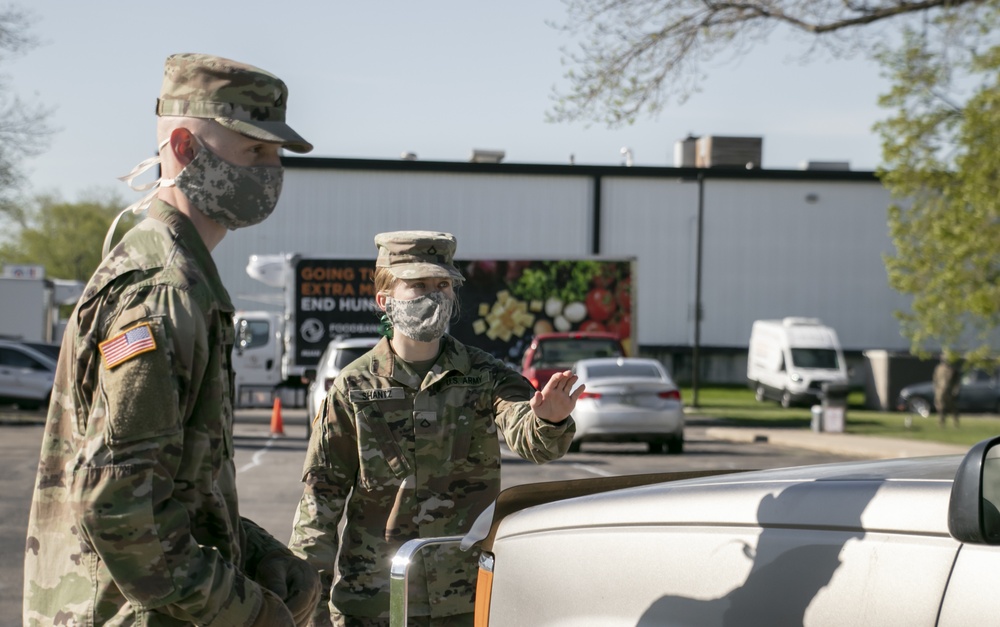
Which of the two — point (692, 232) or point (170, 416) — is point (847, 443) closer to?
point (170, 416)

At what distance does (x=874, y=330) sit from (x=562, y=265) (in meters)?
29.2

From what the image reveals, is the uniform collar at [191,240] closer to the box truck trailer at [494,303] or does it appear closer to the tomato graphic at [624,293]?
the box truck trailer at [494,303]

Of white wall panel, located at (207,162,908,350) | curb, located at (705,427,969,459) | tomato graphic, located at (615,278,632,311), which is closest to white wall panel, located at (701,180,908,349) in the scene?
white wall panel, located at (207,162,908,350)

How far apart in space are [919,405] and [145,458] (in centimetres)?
3774

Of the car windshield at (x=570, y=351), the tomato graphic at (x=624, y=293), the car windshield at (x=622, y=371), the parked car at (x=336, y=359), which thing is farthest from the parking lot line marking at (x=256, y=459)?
the tomato graphic at (x=624, y=293)

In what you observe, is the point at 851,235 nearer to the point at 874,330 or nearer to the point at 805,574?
the point at 874,330

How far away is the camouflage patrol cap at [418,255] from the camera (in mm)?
3998

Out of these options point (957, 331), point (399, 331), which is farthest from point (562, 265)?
point (399, 331)

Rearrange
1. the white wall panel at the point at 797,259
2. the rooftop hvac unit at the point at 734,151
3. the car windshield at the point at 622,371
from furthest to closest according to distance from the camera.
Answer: the rooftop hvac unit at the point at 734,151
the white wall panel at the point at 797,259
the car windshield at the point at 622,371

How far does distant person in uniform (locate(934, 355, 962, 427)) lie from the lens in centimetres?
2848

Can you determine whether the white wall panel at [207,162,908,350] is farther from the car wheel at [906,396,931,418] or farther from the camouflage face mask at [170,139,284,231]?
the camouflage face mask at [170,139,284,231]

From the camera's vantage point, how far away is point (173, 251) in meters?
2.59

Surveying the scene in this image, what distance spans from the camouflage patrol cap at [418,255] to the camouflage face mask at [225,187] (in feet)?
3.87

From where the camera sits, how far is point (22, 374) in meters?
27.5
